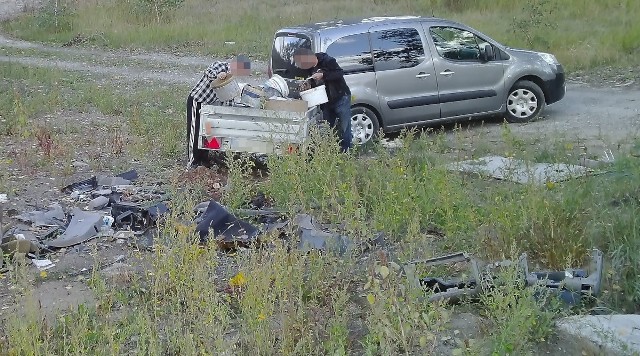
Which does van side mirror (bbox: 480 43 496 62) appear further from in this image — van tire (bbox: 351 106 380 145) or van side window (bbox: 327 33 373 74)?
van tire (bbox: 351 106 380 145)

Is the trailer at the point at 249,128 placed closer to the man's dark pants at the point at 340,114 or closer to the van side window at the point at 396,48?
the man's dark pants at the point at 340,114

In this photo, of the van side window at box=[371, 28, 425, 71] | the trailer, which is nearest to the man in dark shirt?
the trailer

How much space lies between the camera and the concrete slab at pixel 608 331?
4441 mm

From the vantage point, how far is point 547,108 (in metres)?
14.0

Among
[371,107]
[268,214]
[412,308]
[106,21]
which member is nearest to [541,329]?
[412,308]

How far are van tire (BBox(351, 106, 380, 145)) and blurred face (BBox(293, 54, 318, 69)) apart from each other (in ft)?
3.44

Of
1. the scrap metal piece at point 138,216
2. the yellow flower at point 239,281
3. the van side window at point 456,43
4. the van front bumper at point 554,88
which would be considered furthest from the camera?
the van front bumper at point 554,88

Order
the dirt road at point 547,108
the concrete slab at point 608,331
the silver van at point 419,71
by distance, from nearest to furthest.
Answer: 1. the concrete slab at point 608,331
2. the silver van at point 419,71
3. the dirt road at point 547,108

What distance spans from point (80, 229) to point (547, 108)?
9.21 metres

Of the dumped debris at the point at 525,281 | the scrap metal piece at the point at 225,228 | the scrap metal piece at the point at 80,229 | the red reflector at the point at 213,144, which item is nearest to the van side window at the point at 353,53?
the red reflector at the point at 213,144

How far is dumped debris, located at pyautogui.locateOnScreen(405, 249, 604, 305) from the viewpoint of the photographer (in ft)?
17.0

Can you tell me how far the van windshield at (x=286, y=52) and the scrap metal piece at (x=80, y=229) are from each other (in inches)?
172

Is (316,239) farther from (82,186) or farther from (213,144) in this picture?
(82,186)

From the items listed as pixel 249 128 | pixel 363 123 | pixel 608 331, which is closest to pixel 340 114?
Result: pixel 249 128
